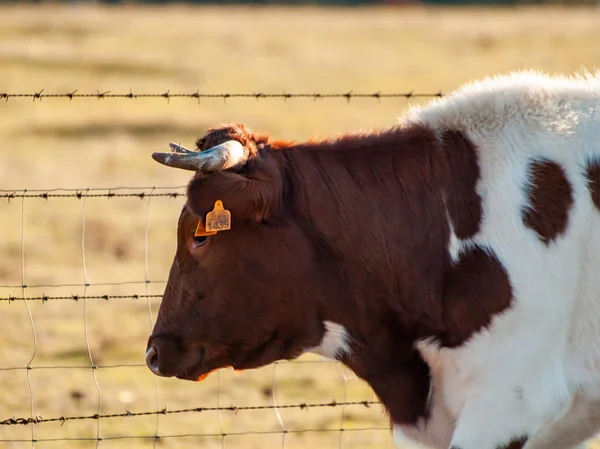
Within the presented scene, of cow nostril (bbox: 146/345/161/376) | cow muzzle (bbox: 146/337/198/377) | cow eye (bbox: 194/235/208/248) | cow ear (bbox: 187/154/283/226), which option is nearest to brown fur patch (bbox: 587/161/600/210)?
cow ear (bbox: 187/154/283/226)

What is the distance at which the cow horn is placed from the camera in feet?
15.6

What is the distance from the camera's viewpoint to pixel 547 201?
16.2 feet

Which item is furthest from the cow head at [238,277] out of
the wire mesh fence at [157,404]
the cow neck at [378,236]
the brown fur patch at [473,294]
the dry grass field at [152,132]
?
the dry grass field at [152,132]

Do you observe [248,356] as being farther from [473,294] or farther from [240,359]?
[473,294]

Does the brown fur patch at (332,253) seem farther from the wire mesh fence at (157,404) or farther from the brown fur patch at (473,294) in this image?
the wire mesh fence at (157,404)

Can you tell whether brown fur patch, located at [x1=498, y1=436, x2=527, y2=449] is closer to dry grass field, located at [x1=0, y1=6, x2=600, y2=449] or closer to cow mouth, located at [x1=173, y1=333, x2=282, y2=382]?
cow mouth, located at [x1=173, y1=333, x2=282, y2=382]

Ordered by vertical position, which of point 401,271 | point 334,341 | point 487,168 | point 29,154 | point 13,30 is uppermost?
point 487,168

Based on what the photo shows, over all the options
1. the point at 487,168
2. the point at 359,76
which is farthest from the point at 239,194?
the point at 359,76

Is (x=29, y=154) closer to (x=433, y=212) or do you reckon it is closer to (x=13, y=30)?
(x=433, y=212)

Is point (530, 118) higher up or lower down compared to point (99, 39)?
higher up

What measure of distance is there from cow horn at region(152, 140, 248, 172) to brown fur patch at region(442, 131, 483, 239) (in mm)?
983

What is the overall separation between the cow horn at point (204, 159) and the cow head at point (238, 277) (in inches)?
0.6

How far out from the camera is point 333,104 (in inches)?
1038

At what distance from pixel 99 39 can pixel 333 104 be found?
38.6ft
